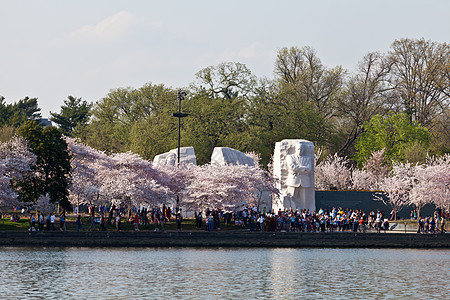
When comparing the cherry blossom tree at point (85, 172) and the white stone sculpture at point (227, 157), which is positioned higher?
the white stone sculpture at point (227, 157)

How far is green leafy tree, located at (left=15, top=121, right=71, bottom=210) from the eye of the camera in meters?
53.6

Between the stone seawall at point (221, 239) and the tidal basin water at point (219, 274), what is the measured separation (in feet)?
5.65

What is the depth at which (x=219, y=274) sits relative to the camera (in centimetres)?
3466

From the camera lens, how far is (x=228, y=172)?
59625 millimetres

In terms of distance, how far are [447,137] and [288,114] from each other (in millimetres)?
Result: 18583

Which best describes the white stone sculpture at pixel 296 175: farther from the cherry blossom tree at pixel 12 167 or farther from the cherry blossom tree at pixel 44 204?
the cherry blossom tree at pixel 12 167

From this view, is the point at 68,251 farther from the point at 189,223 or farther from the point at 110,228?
the point at 189,223

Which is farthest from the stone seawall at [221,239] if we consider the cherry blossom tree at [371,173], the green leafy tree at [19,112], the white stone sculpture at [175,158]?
the green leafy tree at [19,112]

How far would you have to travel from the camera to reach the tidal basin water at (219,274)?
97.0ft

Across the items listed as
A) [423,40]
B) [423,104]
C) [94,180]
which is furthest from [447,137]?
[94,180]

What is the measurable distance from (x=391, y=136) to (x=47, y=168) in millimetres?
44158

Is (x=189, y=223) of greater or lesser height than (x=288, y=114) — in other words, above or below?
below

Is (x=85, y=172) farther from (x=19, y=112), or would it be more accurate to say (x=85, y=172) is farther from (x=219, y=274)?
(x=19, y=112)

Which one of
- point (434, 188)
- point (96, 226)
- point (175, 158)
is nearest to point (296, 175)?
point (175, 158)
